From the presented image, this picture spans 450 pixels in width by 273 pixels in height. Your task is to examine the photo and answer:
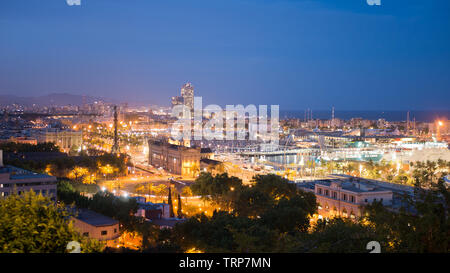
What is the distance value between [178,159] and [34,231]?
18613 mm

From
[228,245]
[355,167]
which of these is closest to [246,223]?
[228,245]

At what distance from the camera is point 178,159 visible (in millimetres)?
21766

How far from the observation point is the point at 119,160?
19453 millimetres

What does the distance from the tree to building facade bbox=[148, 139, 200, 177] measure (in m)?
16.8

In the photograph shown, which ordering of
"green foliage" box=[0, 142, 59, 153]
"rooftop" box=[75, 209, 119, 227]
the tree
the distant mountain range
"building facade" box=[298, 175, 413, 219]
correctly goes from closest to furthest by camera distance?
1. the tree
2. "rooftop" box=[75, 209, 119, 227]
3. "building facade" box=[298, 175, 413, 219]
4. "green foliage" box=[0, 142, 59, 153]
5. the distant mountain range

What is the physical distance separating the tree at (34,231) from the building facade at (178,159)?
1680 centimetres

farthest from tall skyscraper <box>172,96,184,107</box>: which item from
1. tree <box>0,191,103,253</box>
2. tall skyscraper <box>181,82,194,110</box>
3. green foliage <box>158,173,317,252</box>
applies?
tree <box>0,191,103,253</box>

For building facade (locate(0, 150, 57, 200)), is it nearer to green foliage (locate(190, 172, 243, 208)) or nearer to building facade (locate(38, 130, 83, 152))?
green foliage (locate(190, 172, 243, 208))

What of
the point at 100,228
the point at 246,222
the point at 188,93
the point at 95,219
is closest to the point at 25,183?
the point at 95,219

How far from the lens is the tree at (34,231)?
311 cm

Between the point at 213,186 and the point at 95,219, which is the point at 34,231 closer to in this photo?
the point at 95,219

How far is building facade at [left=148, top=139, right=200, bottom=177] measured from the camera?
837 inches

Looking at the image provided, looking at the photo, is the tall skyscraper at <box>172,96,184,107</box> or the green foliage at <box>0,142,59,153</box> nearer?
the green foliage at <box>0,142,59,153</box>

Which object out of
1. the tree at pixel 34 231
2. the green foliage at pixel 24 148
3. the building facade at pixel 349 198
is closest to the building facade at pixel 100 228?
the tree at pixel 34 231
